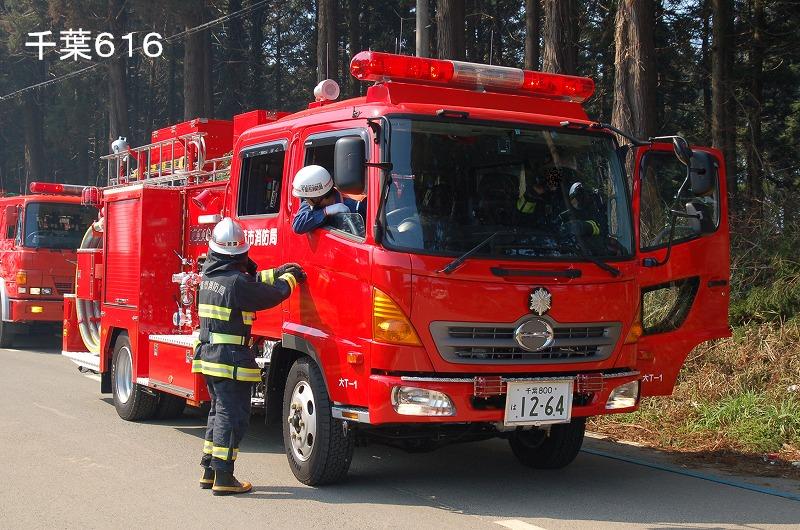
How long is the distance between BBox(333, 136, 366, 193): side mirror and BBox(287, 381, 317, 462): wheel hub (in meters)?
1.47

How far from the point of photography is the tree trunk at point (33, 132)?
50156 millimetres

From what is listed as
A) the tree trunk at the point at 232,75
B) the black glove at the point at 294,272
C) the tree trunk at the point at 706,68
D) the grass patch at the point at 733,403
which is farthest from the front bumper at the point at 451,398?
the tree trunk at the point at 232,75

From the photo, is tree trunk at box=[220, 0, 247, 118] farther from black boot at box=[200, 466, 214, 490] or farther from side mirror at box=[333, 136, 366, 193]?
side mirror at box=[333, 136, 366, 193]

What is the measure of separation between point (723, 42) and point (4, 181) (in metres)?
50.1

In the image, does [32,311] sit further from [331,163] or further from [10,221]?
[331,163]

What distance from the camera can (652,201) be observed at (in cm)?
1075

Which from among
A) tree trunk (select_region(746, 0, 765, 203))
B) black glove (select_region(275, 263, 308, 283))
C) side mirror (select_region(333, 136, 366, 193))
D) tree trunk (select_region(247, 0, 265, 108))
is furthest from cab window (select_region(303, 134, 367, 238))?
tree trunk (select_region(247, 0, 265, 108))

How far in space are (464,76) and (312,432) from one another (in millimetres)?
2724

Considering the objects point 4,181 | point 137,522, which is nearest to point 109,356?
point 137,522

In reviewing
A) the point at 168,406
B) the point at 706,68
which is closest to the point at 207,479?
the point at 168,406

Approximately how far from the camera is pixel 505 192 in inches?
253

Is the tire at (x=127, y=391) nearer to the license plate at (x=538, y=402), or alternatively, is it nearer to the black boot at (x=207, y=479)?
the black boot at (x=207, y=479)

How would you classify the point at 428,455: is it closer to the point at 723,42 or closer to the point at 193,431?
the point at 193,431

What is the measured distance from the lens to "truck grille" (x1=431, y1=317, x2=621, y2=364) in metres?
6.07
